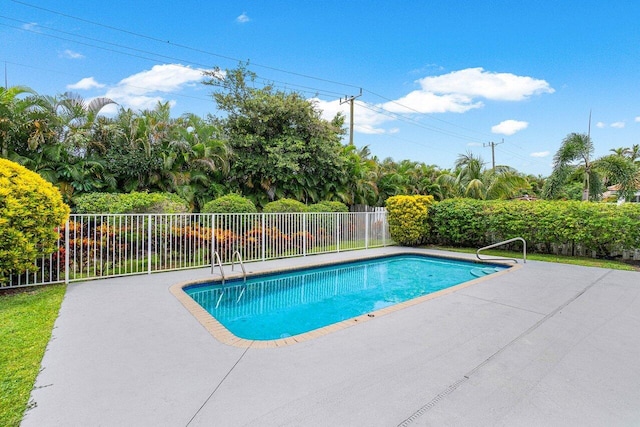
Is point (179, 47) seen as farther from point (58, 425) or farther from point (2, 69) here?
point (58, 425)

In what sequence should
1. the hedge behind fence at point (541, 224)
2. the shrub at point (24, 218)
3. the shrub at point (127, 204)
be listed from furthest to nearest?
1. the hedge behind fence at point (541, 224)
2. the shrub at point (127, 204)
3. the shrub at point (24, 218)

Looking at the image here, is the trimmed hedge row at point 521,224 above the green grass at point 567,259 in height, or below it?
above

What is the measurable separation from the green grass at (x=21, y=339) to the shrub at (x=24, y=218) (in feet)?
1.86

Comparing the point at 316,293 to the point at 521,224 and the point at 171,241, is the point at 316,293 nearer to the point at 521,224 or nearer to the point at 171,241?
the point at 171,241

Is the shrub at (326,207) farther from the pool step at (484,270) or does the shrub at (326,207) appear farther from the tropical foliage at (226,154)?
the pool step at (484,270)

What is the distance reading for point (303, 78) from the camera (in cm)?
1709

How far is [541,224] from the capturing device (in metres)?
11.3

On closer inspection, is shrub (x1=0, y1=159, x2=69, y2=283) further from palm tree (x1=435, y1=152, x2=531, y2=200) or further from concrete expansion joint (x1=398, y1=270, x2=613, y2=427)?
palm tree (x1=435, y1=152, x2=531, y2=200)

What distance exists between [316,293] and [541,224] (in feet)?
28.8

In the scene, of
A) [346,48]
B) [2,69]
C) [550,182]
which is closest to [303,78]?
[346,48]

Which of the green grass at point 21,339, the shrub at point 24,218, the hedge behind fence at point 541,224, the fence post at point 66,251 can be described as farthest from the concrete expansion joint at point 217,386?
the hedge behind fence at point 541,224

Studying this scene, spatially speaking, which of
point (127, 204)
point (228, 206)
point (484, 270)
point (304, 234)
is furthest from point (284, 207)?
point (484, 270)

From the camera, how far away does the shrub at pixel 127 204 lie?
30.1ft

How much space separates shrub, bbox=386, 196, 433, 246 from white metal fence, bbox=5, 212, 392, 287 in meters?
2.62
